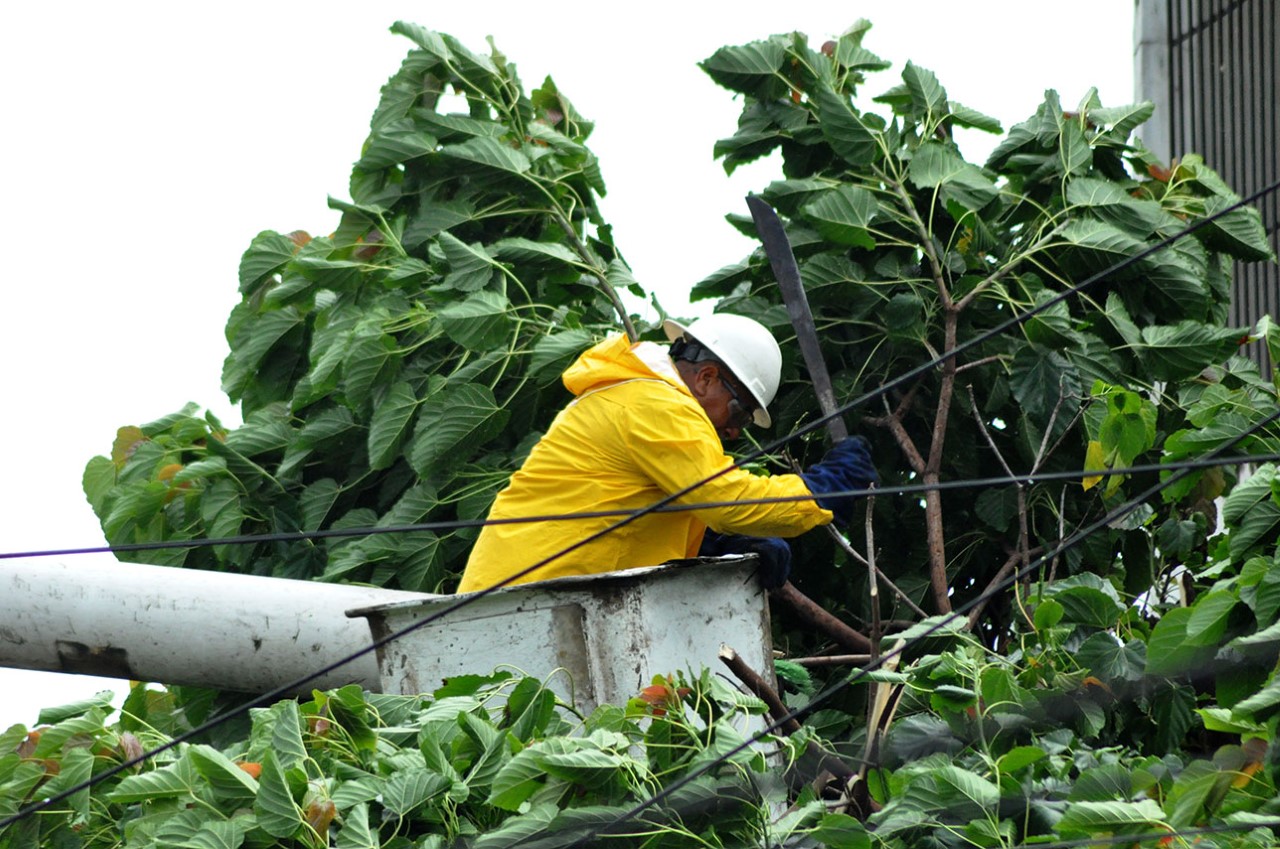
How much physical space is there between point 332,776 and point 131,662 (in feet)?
5.94

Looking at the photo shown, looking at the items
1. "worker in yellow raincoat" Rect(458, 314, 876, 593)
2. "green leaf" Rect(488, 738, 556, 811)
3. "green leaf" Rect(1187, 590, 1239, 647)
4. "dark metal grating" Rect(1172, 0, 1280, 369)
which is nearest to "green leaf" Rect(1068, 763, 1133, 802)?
"green leaf" Rect(1187, 590, 1239, 647)

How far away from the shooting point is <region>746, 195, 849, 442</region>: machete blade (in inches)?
227

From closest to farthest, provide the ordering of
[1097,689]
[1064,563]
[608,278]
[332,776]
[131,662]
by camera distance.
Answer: [332,776] → [1097,689] → [131,662] → [1064,563] → [608,278]

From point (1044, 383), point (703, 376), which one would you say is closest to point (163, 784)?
point (703, 376)

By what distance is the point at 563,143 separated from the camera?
6.68 m

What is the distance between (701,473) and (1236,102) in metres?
6.28

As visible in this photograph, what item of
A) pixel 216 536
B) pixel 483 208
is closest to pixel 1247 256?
pixel 483 208

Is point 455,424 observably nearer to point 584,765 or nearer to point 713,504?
point 713,504

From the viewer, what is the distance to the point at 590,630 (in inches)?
172

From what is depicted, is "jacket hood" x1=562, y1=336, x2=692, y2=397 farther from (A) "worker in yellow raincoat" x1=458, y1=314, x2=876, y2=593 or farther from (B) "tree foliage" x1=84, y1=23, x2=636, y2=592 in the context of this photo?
(B) "tree foliage" x1=84, y1=23, x2=636, y2=592

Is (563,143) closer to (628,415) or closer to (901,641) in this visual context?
(628,415)

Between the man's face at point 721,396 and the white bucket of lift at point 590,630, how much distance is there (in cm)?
69

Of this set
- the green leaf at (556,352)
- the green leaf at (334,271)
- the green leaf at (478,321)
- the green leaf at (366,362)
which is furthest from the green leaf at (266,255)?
the green leaf at (556,352)

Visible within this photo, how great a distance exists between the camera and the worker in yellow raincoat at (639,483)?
472 cm
